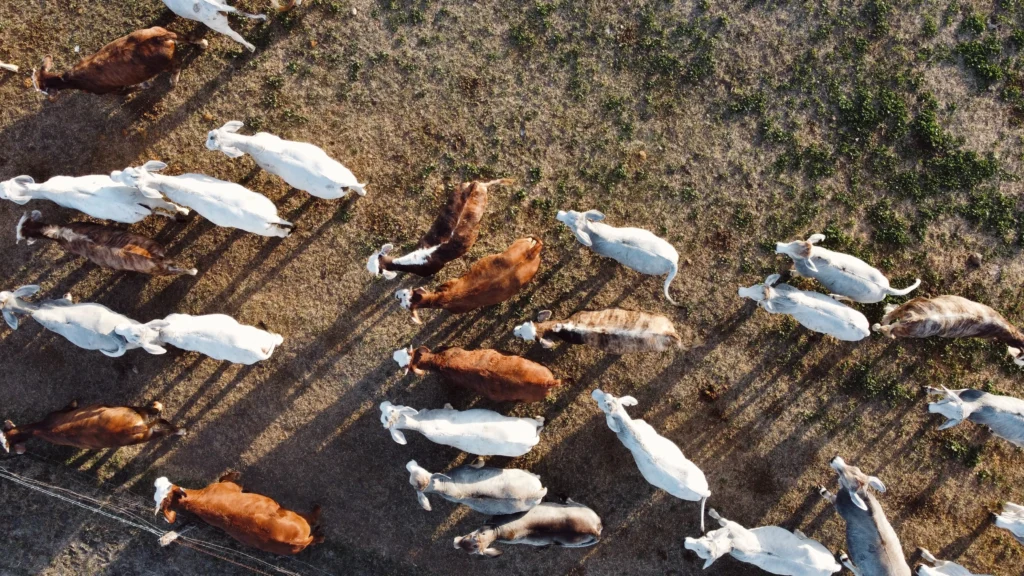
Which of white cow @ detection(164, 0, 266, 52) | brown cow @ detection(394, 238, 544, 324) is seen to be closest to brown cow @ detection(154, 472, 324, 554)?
brown cow @ detection(394, 238, 544, 324)

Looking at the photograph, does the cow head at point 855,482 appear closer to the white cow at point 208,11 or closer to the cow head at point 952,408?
the cow head at point 952,408

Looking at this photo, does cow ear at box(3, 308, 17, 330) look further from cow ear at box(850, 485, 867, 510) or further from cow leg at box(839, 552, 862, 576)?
cow leg at box(839, 552, 862, 576)

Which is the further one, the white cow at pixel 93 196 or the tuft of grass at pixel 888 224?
the tuft of grass at pixel 888 224

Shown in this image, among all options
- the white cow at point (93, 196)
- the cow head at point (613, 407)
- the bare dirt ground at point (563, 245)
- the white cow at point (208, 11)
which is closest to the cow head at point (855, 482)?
the bare dirt ground at point (563, 245)

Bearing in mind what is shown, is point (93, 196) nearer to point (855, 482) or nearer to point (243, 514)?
point (243, 514)

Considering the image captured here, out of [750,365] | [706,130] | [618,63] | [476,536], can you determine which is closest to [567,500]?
[476,536]

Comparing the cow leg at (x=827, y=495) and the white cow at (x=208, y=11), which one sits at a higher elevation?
the white cow at (x=208, y=11)
